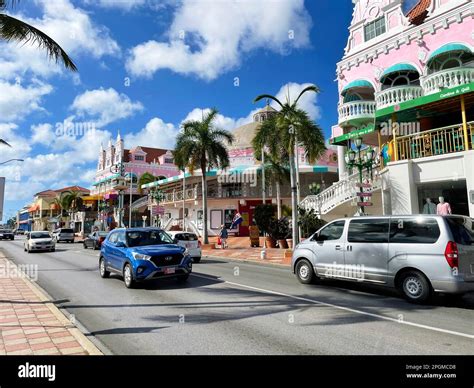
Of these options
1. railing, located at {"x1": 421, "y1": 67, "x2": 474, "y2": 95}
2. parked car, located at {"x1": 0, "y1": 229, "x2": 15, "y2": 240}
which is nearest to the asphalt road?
railing, located at {"x1": 421, "y1": 67, "x2": 474, "y2": 95}

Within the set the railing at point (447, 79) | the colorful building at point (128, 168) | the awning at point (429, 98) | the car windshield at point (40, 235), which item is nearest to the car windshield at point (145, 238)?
the awning at point (429, 98)

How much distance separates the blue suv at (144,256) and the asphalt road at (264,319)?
44 centimetres

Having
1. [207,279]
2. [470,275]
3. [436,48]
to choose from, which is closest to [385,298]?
[470,275]

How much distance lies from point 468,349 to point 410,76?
2049 cm

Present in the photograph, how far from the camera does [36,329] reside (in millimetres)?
5672

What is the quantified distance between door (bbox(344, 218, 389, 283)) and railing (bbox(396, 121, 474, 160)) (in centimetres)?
817

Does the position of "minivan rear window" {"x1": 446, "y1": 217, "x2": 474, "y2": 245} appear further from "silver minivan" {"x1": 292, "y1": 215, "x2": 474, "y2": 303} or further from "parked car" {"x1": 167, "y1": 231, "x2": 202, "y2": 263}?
"parked car" {"x1": 167, "y1": 231, "x2": 202, "y2": 263}

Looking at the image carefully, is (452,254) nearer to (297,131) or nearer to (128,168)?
(297,131)

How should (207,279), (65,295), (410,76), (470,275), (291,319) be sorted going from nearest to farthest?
(291,319), (470,275), (65,295), (207,279), (410,76)

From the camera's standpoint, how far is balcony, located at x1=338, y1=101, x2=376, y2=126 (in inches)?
854

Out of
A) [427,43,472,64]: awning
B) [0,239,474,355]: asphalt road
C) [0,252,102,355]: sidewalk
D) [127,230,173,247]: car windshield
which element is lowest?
[0,239,474,355]: asphalt road

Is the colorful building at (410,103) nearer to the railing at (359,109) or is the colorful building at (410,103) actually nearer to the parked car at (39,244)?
the railing at (359,109)
